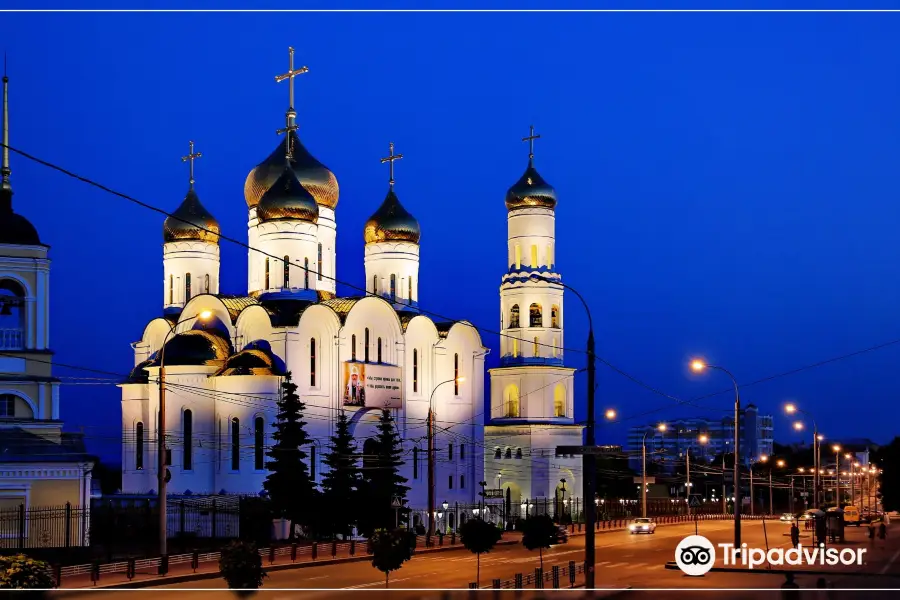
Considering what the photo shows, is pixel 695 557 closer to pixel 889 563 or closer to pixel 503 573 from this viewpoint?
pixel 503 573

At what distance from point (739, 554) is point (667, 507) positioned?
4361 cm

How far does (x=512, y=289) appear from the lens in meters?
66.6

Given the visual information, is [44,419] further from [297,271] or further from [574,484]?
[574,484]

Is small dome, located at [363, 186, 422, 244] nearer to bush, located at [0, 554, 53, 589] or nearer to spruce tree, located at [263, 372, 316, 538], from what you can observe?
spruce tree, located at [263, 372, 316, 538]

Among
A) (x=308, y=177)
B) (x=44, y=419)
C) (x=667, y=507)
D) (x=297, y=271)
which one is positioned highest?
(x=308, y=177)

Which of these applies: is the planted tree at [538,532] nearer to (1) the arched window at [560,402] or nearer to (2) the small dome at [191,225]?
(2) the small dome at [191,225]

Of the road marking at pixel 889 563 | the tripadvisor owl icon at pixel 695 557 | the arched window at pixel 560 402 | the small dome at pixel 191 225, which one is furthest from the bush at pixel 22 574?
the arched window at pixel 560 402

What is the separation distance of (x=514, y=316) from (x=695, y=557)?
37188 mm

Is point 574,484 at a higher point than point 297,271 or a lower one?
lower

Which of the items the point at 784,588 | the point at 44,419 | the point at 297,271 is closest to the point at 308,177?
the point at 297,271

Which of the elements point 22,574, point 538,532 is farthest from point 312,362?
point 22,574

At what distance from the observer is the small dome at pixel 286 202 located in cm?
5778

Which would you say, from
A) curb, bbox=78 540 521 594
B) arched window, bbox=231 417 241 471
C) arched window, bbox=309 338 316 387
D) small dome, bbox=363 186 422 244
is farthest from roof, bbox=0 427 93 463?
small dome, bbox=363 186 422 244

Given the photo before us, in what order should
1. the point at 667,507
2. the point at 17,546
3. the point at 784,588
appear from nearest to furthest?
the point at 784,588, the point at 17,546, the point at 667,507
